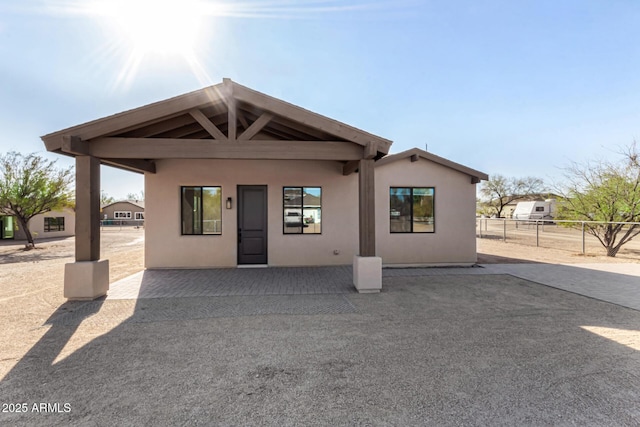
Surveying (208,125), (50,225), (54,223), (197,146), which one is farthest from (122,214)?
(208,125)

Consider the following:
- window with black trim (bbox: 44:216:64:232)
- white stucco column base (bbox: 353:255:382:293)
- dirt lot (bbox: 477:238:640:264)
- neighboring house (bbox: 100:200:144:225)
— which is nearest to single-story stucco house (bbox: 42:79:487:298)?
dirt lot (bbox: 477:238:640:264)

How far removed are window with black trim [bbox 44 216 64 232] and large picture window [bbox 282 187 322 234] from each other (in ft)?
71.6

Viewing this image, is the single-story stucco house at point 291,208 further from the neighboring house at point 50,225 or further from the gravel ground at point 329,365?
the neighboring house at point 50,225

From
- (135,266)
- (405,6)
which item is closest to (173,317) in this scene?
(135,266)

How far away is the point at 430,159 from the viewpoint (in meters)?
8.52

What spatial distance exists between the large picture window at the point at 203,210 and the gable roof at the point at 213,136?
2.63 meters

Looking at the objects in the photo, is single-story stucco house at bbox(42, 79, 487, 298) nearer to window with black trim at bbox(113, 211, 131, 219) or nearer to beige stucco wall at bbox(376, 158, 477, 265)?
beige stucco wall at bbox(376, 158, 477, 265)

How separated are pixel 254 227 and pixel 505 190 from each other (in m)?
46.9

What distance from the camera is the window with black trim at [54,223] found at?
19795mm

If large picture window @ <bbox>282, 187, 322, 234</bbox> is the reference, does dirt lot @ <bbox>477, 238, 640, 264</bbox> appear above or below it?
below

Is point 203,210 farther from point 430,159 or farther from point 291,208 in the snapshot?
point 430,159

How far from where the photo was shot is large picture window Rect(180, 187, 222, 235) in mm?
8164

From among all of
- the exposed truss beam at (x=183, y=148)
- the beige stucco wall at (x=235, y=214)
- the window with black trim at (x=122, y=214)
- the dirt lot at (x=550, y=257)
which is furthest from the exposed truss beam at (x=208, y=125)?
the window with black trim at (x=122, y=214)

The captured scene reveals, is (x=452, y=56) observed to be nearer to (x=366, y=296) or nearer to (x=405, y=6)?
(x=405, y=6)
